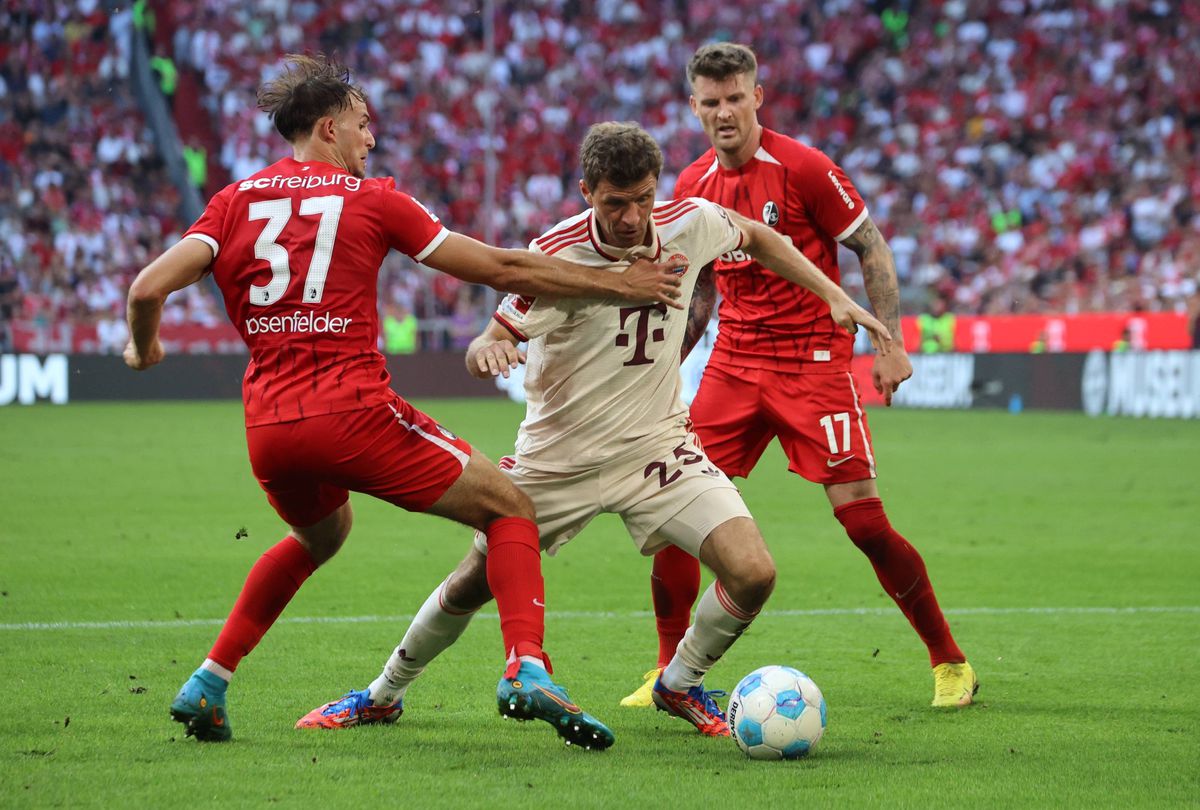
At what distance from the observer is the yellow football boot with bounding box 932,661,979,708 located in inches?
221

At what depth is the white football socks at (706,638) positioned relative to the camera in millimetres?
4992

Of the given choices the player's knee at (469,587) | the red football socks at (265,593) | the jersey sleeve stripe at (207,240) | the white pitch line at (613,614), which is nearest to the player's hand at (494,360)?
the player's knee at (469,587)

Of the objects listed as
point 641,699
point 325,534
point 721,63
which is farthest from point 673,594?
point 721,63

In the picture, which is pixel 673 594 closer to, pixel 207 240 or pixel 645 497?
pixel 645 497

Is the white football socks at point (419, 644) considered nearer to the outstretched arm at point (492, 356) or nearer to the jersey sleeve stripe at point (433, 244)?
the outstretched arm at point (492, 356)

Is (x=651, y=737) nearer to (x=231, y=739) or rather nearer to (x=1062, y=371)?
(x=231, y=739)

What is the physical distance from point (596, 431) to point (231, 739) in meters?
1.48

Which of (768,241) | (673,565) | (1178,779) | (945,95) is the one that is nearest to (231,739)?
(673,565)

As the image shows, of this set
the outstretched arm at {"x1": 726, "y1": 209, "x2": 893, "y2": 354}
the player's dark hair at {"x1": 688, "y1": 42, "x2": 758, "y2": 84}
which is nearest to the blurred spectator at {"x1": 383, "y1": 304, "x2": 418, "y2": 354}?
the player's dark hair at {"x1": 688, "y1": 42, "x2": 758, "y2": 84}

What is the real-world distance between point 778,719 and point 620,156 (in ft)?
5.68

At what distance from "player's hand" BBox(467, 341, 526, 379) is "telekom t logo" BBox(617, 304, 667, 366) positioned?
484 mm

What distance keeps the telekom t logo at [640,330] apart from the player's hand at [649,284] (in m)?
0.19

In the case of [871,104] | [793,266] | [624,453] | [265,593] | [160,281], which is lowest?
[265,593]

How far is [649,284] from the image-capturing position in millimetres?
4832
